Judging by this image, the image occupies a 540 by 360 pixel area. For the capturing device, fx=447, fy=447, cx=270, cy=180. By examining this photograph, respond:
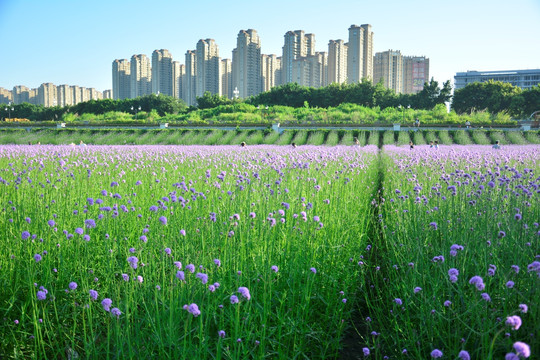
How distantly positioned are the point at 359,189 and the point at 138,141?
22.9 metres

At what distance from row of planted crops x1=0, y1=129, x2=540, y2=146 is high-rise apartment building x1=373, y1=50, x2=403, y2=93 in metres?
93.3

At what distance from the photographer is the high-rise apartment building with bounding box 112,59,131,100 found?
12244 centimetres

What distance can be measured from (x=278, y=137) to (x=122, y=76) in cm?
10531

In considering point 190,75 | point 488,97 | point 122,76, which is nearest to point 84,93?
point 122,76

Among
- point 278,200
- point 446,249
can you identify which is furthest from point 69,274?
point 446,249

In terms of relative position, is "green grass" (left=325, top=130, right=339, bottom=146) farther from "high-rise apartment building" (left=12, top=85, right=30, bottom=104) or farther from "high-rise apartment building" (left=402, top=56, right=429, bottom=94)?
"high-rise apartment building" (left=12, top=85, right=30, bottom=104)

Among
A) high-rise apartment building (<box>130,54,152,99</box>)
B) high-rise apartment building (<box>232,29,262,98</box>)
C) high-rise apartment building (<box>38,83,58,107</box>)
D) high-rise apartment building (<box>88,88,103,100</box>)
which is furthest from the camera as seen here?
high-rise apartment building (<box>88,88,103,100</box>)

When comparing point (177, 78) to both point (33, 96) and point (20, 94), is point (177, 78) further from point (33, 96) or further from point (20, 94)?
point (20, 94)

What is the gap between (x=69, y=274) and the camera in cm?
329

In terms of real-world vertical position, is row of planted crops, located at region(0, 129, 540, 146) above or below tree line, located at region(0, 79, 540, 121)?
below

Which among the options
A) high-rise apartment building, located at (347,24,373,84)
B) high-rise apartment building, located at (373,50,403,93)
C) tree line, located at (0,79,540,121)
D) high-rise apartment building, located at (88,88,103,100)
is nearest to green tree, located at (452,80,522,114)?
tree line, located at (0,79,540,121)

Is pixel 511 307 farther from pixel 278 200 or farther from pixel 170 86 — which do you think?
pixel 170 86

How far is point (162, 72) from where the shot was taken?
117062 millimetres

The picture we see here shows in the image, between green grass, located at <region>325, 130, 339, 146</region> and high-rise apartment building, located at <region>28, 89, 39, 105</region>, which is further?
high-rise apartment building, located at <region>28, 89, 39, 105</region>
